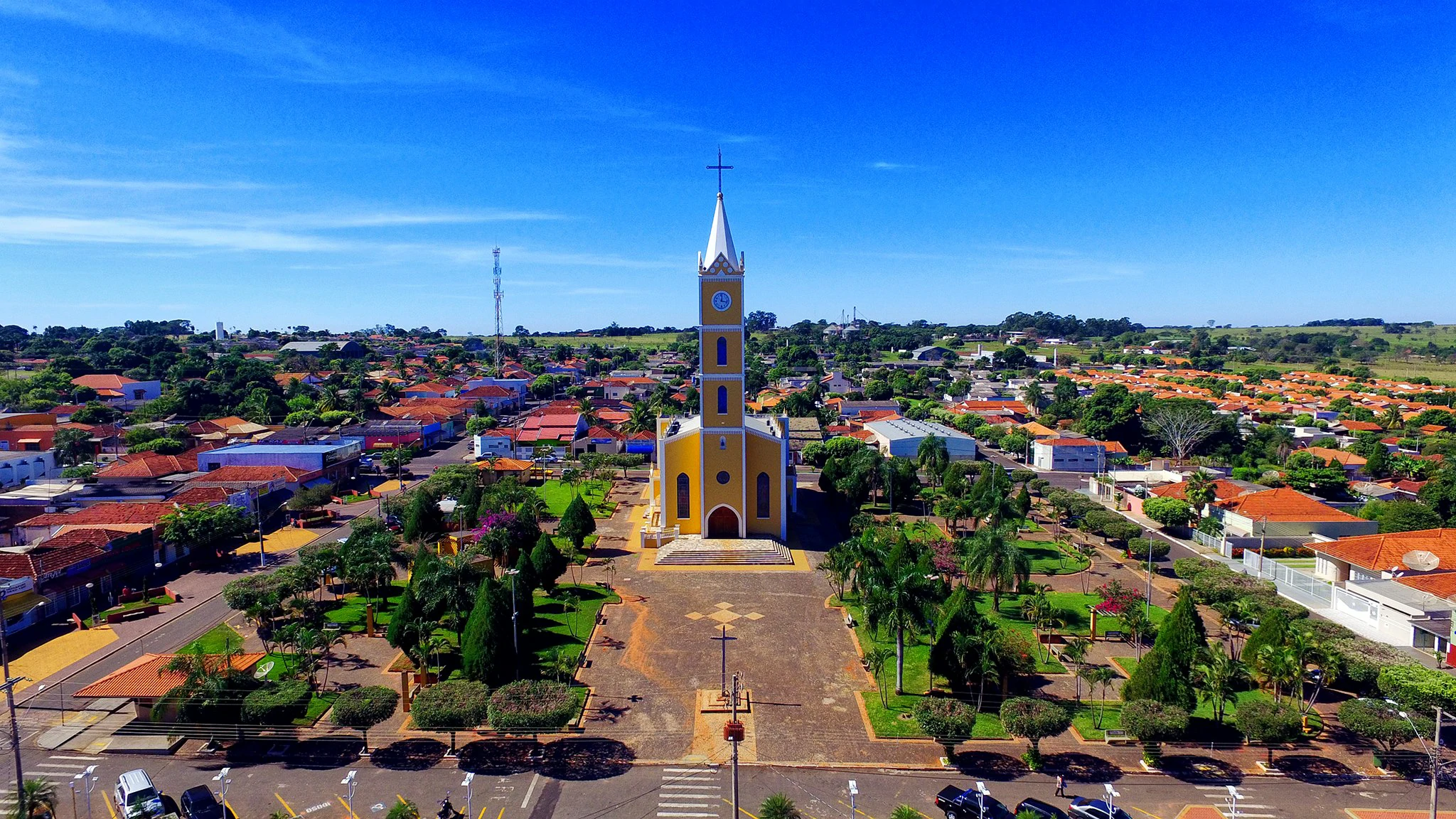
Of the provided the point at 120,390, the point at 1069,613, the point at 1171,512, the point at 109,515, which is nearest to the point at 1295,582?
the point at 1171,512

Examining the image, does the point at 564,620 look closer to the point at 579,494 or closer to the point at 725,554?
the point at 725,554

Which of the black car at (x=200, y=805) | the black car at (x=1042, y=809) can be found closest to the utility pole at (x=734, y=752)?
the black car at (x=1042, y=809)

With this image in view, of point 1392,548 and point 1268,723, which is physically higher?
point 1392,548

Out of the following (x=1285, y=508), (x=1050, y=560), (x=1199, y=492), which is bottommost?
(x=1050, y=560)

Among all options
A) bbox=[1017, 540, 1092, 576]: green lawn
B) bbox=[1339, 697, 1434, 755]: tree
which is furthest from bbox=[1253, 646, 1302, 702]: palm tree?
bbox=[1017, 540, 1092, 576]: green lawn

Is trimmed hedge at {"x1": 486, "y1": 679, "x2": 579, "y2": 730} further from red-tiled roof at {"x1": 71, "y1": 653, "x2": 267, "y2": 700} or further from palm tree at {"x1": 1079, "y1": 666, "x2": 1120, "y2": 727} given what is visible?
palm tree at {"x1": 1079, "y1": 666, "x2": 1120, "y2": 727}

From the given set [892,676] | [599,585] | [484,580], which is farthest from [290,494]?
[892,676]

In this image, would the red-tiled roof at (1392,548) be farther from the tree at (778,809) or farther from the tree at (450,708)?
the tree at (450,708)
